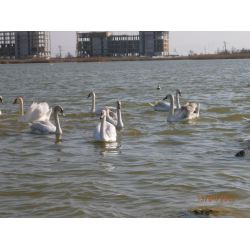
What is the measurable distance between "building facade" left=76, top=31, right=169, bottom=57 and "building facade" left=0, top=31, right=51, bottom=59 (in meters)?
15.9

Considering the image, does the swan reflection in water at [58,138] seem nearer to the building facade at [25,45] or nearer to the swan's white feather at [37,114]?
the swan's white feather at [37,114]

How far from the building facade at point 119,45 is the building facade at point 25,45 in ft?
52.1

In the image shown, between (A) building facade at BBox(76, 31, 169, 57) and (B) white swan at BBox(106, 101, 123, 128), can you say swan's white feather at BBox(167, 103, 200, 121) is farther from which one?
Result: (A) building facade at BBox(76, 31, 169, 57)

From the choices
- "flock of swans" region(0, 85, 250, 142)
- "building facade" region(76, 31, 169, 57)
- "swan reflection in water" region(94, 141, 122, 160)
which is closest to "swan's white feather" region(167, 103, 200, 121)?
"flock of swans" region(0, 85, 250, 142)

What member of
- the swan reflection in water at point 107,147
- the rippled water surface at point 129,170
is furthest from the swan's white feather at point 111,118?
the swan reflection in water at point 107,147

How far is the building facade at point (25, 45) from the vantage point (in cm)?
15338

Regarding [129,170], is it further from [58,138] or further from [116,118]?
[116,118]

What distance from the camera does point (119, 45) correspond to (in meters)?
152

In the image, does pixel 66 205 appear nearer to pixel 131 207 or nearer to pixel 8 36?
pixel 131 207

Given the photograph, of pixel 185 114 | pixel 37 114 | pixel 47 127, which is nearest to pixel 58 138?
pixel 47 127
